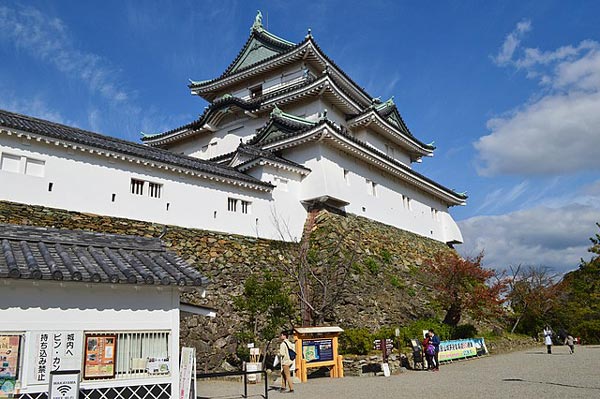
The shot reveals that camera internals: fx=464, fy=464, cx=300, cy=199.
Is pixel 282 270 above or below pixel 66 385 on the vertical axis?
above

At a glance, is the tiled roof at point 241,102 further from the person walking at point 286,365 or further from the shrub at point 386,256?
the person walking at point 286,365

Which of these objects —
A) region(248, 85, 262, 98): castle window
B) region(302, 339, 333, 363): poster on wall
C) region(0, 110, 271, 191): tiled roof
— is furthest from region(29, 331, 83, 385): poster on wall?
region(248, 85, 262, 98): castle window

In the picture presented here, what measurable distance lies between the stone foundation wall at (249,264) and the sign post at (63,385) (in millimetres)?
7624

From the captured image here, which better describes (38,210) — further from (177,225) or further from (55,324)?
(55,324)

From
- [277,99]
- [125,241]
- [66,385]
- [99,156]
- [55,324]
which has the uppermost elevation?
[277,99]

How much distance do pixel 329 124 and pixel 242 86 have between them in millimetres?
11802

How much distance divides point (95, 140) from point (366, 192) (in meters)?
13.0

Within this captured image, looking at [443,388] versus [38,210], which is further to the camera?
[38,210]

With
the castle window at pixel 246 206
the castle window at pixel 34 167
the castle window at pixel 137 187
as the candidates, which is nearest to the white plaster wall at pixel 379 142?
the castle window at pixel 246 206

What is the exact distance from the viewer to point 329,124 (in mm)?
20406

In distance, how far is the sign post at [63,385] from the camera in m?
6.20

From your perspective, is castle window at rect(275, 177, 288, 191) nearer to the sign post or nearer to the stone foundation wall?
the stone foundation wall

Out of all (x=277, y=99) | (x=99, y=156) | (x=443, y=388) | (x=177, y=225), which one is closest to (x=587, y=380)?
(x=443, y=388)

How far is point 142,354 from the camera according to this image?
7.34m
